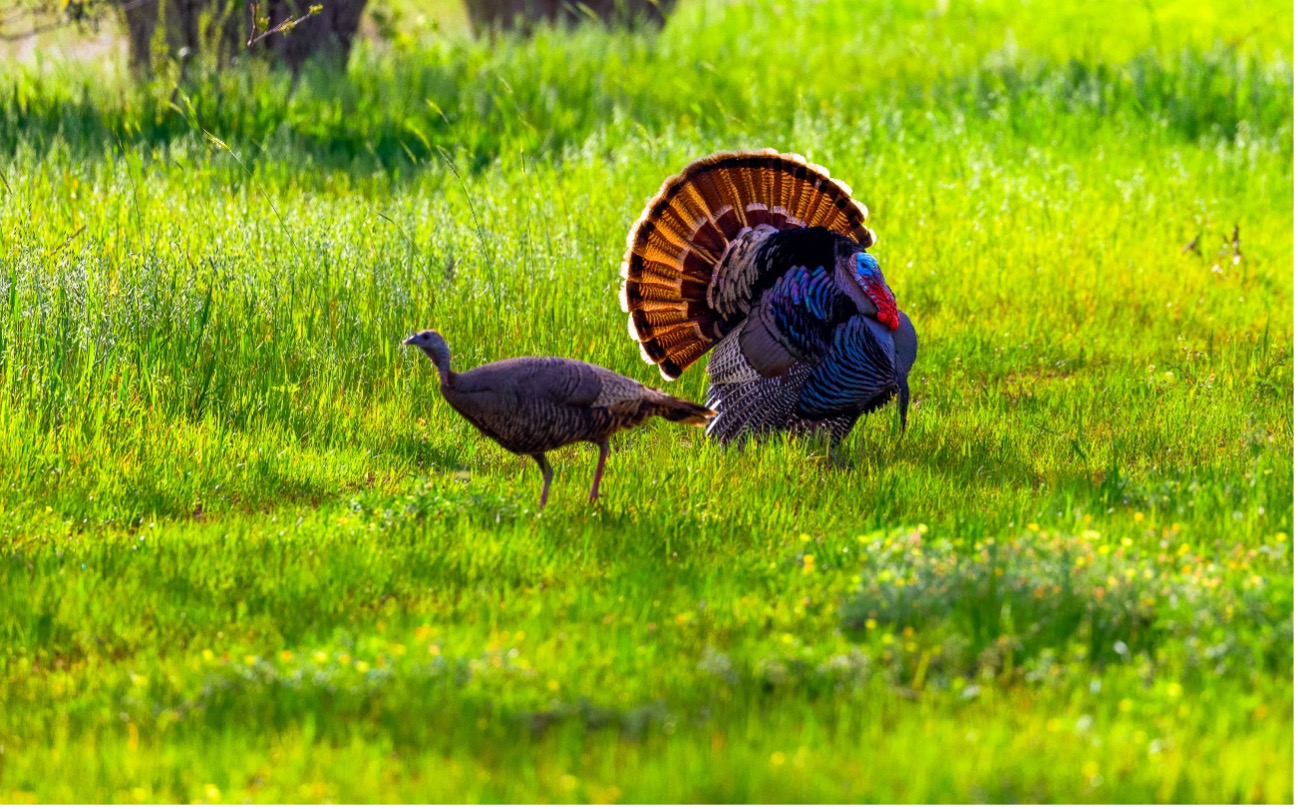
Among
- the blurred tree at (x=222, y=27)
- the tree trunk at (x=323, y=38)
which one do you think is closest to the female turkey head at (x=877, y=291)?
the blurred tree at (x=222, y=27)

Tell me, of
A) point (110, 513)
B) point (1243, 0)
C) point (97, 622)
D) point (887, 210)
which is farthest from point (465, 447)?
point (1243, 0)

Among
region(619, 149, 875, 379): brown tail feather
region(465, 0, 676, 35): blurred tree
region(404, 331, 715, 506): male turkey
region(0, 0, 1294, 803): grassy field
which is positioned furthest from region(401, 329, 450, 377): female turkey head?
region(465, 0, 676, 35): blurred tree

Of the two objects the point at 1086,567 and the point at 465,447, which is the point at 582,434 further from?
the point at 1086,567

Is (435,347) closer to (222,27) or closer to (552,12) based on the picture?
(222,27)

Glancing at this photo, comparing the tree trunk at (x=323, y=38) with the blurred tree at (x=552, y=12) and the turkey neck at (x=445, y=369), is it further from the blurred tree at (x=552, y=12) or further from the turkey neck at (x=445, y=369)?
the turkey neck at (x=445, y=369)

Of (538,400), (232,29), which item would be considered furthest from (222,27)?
(538,400)

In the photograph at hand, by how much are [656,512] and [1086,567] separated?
196 centimetres

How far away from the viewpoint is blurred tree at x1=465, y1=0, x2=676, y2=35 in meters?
21.1

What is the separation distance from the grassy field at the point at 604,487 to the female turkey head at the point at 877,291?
2.39 ft

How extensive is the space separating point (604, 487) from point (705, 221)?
1651mm

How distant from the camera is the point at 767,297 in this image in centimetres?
762

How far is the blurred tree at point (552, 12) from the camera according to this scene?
69.1ft

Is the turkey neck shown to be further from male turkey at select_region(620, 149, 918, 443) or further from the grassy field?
male turkey at select_region(620, 149, 918, 443)

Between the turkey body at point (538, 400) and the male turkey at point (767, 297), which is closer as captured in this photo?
the turkey body at point (538, 400)
